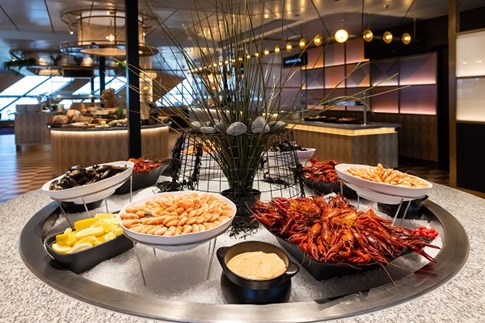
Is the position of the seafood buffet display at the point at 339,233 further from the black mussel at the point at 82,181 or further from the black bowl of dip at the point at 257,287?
the black mussel at the point at 82,181

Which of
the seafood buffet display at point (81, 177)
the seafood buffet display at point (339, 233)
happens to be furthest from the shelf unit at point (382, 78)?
the seafood buffet display at point (339, 233)

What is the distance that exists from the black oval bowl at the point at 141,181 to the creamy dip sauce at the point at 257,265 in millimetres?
1112

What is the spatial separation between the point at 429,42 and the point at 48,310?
8.92 meters

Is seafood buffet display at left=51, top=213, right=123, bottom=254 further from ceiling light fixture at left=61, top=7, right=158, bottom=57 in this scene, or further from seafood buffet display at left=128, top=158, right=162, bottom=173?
ceiling light fixture at left=61, top=7, right=158, bottom=57

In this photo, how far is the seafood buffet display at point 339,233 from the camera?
0.97 meters

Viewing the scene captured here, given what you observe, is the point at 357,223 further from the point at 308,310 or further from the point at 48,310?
the point at 48,310

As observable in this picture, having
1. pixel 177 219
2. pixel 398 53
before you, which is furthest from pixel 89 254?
pixel 398 53

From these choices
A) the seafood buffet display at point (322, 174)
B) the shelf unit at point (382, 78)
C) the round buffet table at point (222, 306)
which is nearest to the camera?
the round buffet table at point (222, 306)

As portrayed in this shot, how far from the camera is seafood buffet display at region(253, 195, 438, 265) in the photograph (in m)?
0.97

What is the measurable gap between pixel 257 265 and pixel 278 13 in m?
6.80

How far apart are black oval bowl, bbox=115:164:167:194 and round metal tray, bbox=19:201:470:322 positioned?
0.85 meters

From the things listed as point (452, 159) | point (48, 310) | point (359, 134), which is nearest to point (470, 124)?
point (452, 159)

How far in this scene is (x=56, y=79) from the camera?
20984 millimetres

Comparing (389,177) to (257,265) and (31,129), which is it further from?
(31,129)
